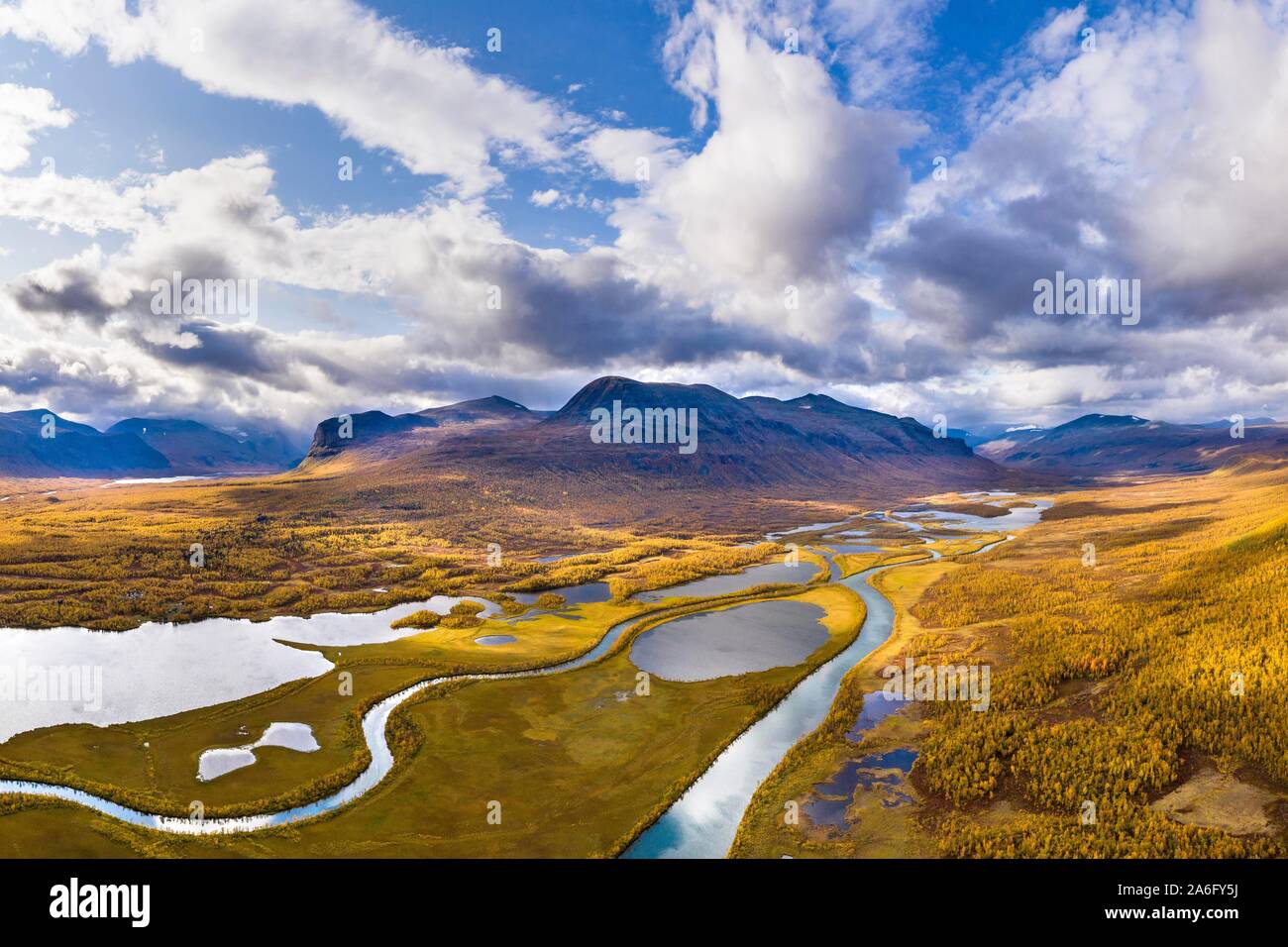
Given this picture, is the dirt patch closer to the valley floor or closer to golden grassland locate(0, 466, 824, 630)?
the valley floor

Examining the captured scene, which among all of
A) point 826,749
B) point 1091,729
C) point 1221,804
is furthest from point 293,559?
point 1221,804

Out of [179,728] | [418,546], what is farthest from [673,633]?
[418,546]

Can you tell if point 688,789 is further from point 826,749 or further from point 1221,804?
point 1221,804

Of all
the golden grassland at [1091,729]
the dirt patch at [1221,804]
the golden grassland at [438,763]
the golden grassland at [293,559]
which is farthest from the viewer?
the golden grassland at [293,559]

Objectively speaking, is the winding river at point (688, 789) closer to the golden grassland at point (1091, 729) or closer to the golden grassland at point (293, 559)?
the golden grassland at point (1091, 729)

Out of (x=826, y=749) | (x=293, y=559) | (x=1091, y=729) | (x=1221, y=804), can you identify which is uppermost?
(x=293, y=559)

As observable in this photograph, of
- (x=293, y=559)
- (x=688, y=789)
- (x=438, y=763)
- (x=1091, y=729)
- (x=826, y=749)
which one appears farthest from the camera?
(x=293, y=559)

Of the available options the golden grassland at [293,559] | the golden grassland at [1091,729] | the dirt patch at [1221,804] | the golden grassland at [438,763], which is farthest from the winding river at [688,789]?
the golden grassland at [293,559]
